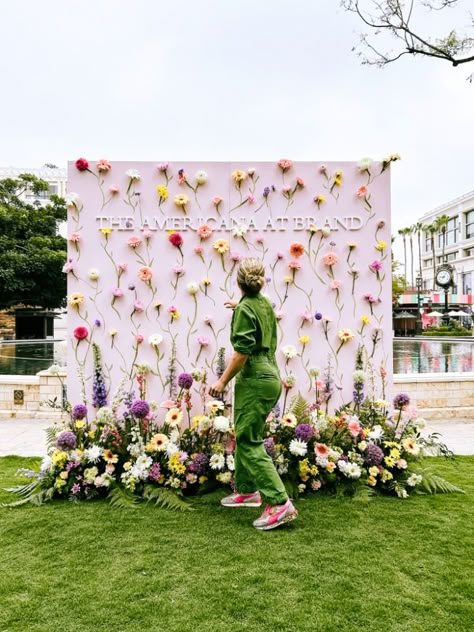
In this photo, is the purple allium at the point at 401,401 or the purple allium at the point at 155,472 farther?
the purple allium at the point at 401,401

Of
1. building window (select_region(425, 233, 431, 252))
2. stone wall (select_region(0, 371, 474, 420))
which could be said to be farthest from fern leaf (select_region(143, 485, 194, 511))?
building window (select_region(425, 233, 431, 252))

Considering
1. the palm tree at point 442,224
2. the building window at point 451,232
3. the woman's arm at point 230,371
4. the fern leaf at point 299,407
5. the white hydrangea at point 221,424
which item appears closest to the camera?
the woman's arm at point 230,371

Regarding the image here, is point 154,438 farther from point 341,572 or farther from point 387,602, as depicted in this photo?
point 387,602

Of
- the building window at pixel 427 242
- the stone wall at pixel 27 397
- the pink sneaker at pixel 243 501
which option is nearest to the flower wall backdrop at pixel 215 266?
the pink sneaker at pixel 243 501

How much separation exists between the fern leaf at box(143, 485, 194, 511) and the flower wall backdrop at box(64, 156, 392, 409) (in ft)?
3.06

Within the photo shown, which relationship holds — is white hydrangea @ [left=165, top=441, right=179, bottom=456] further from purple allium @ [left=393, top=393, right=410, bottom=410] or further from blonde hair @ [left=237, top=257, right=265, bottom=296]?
purple allium @ [left=393, top=393, right=410, bottom=410]

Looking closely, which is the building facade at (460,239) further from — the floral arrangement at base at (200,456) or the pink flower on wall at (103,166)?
the pink flower on wall at (103,166)

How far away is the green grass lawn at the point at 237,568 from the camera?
7.07 feet

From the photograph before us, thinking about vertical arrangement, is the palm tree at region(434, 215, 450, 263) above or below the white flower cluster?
above

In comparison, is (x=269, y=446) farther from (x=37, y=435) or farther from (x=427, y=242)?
(x=427, y=242)

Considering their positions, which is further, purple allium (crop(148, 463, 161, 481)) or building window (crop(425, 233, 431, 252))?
building window (crop(425, 233, 431, 252))

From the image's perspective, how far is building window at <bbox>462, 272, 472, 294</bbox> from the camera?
50.3m

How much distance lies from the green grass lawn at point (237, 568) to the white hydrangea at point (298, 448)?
351mm

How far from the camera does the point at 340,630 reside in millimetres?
2059
